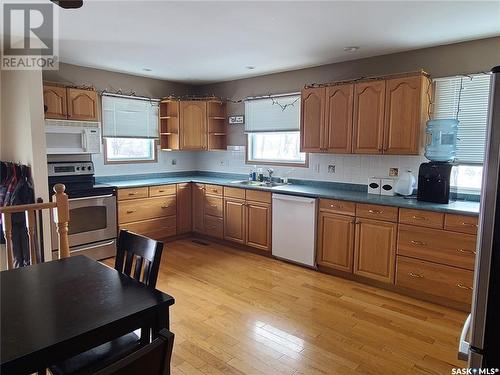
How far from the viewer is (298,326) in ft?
9.04

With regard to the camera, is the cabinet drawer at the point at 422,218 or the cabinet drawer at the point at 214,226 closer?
the cabinet drawer at the point at 422,218

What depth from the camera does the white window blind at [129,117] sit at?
15.7 feet

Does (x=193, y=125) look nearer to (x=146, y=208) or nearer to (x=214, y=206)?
(x=214, y=206)

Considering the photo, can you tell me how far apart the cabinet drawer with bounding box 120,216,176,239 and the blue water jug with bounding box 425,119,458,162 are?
3.43 metres

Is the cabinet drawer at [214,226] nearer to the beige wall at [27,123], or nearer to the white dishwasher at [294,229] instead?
the white dishwasher at [294,229]

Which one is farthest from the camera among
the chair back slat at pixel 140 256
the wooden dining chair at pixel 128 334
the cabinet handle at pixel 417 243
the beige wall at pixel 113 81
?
the beige wall at pixel 113 81

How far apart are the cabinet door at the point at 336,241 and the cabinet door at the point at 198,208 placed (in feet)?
6.47

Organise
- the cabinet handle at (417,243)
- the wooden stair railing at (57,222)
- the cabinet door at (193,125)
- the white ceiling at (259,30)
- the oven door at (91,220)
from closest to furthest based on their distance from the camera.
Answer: the wooden stair railing at (57,222) → the white ceiling at (259,30) → the cabinet handle at (417,243) → the oven door at (91,220) → the cabinet door at (193,125)

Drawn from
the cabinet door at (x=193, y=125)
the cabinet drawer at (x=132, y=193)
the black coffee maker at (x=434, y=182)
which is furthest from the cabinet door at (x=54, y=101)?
the black coffee maker at (x=434, y=182)

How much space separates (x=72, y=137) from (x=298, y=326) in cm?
322

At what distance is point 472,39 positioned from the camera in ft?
10.6

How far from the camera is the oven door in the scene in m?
3.99

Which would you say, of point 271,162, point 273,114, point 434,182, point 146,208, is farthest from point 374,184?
point 146,208

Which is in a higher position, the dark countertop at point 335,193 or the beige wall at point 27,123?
the beige wall at point 27,123
